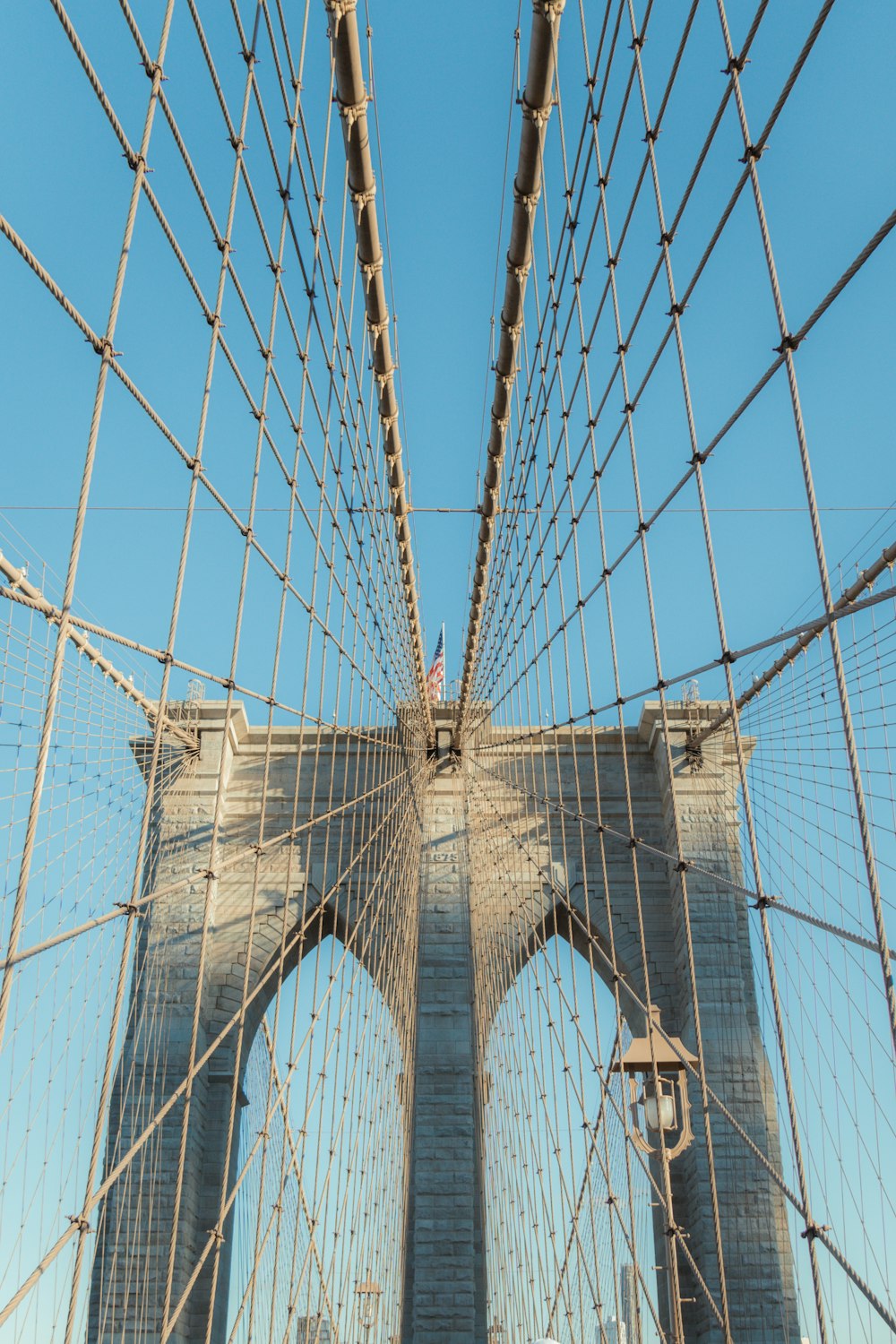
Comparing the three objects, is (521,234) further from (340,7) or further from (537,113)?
(340,7)

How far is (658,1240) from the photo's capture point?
13.0 metres

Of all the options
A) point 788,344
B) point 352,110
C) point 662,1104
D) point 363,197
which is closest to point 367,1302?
point 662,1104

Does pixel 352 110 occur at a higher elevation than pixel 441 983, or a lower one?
higher

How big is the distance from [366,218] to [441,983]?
8.77 m

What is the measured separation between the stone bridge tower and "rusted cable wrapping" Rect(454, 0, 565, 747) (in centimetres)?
234

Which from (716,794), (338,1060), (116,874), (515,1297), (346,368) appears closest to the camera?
(346,368)

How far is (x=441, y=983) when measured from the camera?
1345cm

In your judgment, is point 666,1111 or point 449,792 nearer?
point 666,1111

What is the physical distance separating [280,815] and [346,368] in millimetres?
7651

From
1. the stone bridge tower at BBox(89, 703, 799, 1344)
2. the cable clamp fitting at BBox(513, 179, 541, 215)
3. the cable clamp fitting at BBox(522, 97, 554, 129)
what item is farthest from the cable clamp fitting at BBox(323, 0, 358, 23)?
the stone bridge tower at BBox(89, 703, 799, 1344)

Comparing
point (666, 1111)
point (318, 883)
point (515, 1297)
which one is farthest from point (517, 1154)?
point (666, 1111)

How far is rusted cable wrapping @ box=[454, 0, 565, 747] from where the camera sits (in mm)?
5508

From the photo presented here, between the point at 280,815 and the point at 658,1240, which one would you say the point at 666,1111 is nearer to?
the point at 658,1240

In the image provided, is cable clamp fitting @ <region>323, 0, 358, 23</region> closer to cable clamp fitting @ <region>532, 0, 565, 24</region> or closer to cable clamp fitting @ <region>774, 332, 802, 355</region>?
cable clamp fitting @ <region>532, 0, 565, 24</region>
